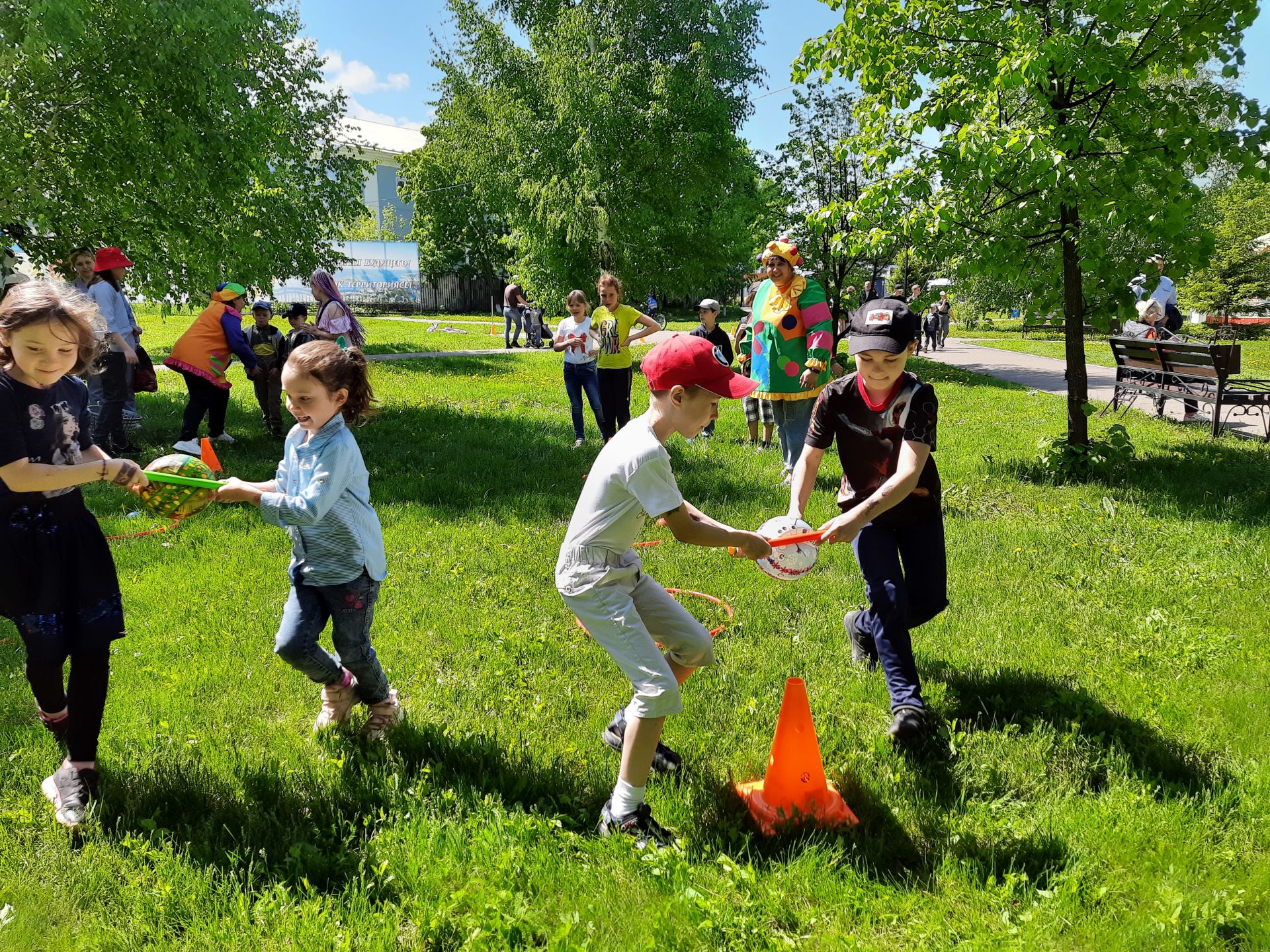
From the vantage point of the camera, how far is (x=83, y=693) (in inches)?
137

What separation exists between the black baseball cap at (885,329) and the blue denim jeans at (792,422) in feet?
14.8

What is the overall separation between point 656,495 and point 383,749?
197 cm

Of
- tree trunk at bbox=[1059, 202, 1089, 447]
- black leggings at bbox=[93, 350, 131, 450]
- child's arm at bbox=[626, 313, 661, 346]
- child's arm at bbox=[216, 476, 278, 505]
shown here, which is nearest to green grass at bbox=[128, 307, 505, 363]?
black leggings at bbox=[93, 350, 131, 450]

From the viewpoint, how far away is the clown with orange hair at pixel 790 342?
26.0 feet

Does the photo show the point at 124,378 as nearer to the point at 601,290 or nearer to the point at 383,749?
the point at 601,290

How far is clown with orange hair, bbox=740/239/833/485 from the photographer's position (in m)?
7.92

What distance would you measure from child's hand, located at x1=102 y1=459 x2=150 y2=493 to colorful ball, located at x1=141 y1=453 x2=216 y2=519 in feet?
0.37

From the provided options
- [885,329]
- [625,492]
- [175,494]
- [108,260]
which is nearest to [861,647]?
[885,329]

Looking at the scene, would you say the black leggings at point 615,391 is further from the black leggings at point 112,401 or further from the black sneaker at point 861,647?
the black leggings at point 112,401

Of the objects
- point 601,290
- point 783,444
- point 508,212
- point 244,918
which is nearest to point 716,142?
point 508,212

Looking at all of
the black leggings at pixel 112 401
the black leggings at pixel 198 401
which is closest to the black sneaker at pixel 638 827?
the black leggings at pixel 112 401

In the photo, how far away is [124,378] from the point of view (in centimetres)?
979

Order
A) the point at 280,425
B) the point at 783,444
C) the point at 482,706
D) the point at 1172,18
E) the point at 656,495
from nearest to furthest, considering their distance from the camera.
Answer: the point at 656,495 → the point at 482,706 → the point at 1172,18 → the point at 783,444 → the point at 280,425

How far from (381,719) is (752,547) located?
83.9 inches
